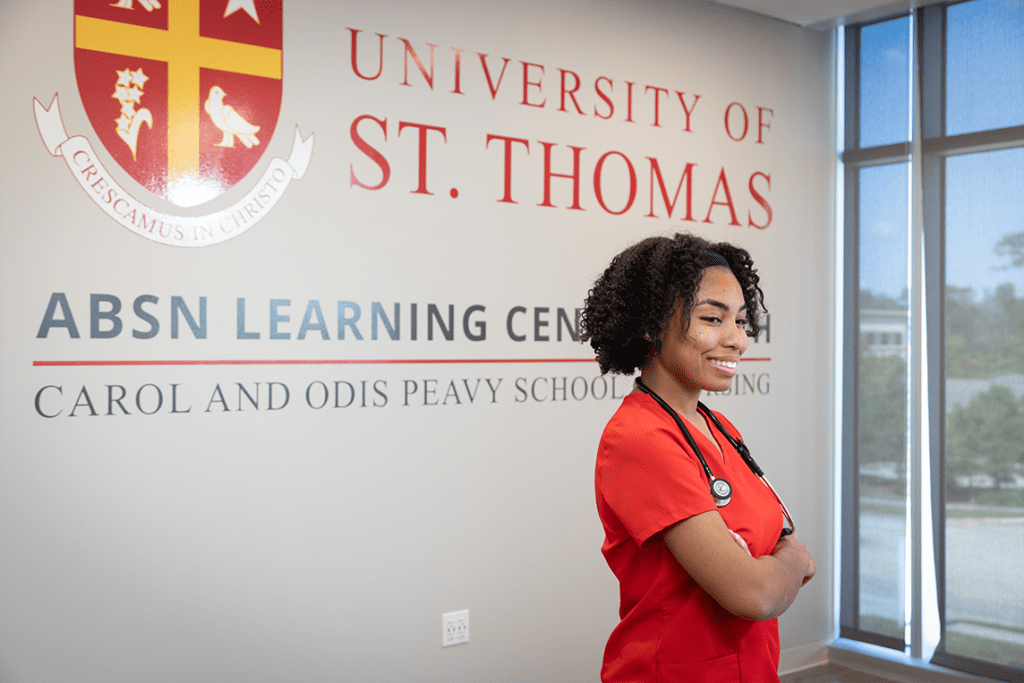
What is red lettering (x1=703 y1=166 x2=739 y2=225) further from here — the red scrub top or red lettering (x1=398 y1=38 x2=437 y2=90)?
the red scrub top

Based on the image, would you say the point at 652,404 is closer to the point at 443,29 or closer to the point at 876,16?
the point at 443,29

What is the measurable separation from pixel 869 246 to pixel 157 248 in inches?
123

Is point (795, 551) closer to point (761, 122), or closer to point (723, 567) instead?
point (723, 567)

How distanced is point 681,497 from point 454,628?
6.12ft

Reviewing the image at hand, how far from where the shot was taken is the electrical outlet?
9.72 feet

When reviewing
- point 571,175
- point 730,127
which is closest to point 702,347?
point 571,175

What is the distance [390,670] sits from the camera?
9.38 ft

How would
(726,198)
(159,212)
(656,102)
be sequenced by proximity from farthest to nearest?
1. (726,198)
2. (656,102)
3. (159,212)

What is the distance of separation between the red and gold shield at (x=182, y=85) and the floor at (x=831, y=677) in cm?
317

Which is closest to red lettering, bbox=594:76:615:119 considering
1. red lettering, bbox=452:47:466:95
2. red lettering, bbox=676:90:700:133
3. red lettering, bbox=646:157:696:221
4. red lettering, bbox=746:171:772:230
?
red lettering, bbox=646:157:696:221

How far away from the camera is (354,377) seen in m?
2.80

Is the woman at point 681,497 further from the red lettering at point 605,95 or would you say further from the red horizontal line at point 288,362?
the red lettering at point 605,95

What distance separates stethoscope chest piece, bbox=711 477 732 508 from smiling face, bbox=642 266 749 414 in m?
0.16

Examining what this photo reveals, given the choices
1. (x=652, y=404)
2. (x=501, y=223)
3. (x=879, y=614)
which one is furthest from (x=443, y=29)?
(x=879, y=614)
